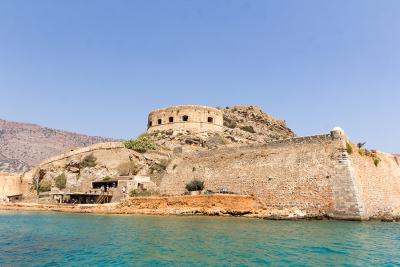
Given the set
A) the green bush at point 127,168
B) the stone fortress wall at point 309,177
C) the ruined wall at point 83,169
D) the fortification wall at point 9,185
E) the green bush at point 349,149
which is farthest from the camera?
the fortification wall at point 9,185

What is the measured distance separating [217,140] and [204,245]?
25.3 m

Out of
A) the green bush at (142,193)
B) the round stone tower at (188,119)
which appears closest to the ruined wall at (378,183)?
the green bush at (142,193)

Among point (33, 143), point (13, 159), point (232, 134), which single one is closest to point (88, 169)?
point (232, 134)

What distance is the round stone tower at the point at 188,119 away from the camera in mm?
38062

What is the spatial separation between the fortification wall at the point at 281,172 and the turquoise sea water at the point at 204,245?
305 centimetres

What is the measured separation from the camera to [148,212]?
2078cm

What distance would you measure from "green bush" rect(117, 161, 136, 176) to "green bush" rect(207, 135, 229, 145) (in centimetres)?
914

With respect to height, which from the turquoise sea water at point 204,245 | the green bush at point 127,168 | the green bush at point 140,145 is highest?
the green bush at point 140,145

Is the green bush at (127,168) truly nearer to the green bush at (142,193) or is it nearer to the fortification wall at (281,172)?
the green bush at (142,193)

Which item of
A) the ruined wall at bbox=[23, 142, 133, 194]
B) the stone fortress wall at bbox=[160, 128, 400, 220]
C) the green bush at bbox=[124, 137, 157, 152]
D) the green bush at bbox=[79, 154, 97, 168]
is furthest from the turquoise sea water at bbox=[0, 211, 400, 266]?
the green bush at bbox=[79, 154, 97, 168]

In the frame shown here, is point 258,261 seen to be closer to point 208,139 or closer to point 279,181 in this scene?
point 279,181

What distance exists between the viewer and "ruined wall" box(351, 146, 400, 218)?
54.3 feet

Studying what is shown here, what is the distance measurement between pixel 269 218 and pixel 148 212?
7.95 meters

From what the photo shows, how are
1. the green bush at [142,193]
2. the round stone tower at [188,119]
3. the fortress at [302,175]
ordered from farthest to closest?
the round stone tower at [188,119] → the green bush at [142,193] → the fortress at [302,175]
